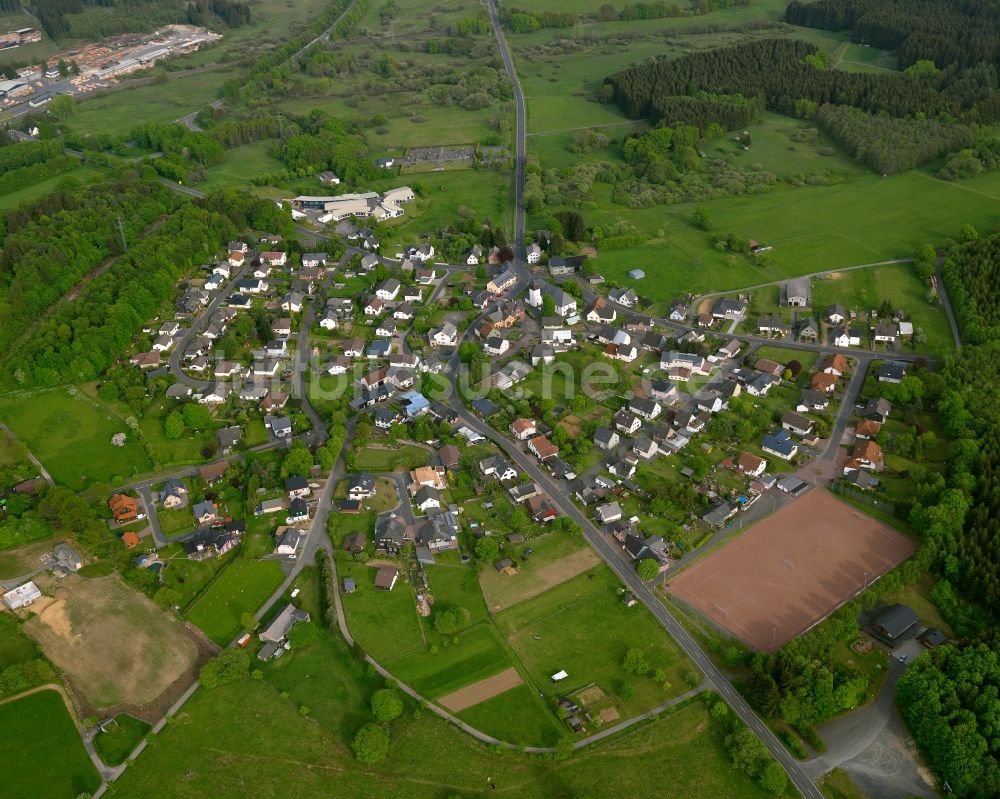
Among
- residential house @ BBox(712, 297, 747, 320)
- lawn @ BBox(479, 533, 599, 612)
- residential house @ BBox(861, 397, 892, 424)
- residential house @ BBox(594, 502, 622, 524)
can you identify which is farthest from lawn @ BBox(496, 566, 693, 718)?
residential house @ BBox(712, 297, 747, 320)

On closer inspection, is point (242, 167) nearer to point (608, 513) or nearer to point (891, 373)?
point (608, 513)

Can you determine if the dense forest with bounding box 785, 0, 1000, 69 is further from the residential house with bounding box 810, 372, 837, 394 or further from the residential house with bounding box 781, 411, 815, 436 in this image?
the residential house with bounding box 781, 411, 815, 436

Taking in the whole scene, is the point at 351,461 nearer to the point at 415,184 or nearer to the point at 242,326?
the point at 242,326

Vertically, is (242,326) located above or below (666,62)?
below

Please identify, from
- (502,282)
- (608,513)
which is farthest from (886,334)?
(502,282)

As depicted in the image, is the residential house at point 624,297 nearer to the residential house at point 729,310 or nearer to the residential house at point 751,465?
the residential house at point 729,310

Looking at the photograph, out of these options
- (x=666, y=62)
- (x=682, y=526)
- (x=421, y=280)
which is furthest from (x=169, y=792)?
(x=666, y=62)
